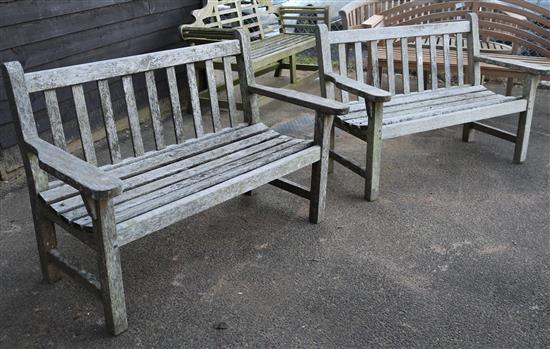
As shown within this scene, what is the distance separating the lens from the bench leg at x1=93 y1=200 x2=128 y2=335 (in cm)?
195

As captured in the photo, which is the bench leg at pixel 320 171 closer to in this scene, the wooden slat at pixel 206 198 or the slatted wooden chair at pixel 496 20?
the wooden slat at pixel 206 198

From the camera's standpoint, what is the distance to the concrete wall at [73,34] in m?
3.69

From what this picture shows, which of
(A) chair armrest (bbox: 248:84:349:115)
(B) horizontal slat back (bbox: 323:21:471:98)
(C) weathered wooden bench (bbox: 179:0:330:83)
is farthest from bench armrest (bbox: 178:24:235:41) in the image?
→ (A) chair armrest (bbox: 248:84:349:115)

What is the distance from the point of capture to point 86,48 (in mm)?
4258

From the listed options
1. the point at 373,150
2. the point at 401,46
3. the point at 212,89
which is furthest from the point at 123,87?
the point at 401,46

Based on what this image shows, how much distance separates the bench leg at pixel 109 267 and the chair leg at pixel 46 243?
0.46 metres

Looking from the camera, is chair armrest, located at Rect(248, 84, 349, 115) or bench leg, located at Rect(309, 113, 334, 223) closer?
chair armrest, located at Rect(248, 84, 349, 115)

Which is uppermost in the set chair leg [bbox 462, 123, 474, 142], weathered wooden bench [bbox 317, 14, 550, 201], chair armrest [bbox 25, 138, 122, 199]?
chair armrest [bbox 25, 138, 122, 199]

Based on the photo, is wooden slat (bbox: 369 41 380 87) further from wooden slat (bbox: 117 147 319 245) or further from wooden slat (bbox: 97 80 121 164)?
wooden slat (bbox: 97 80 121 164)

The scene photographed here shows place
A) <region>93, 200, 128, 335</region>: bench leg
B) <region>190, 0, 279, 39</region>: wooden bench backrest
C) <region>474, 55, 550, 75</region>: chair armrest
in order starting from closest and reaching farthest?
<region>93, 200, 128, 335</region>: bench leg < <region>474, 55, 550, 75</region>: chair armrest < <region>190, 0, 279, 39</region>: wooden bench backrest

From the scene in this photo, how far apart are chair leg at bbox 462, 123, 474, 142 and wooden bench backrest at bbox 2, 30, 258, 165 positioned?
1926 mm

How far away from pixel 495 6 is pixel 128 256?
3.94 metres

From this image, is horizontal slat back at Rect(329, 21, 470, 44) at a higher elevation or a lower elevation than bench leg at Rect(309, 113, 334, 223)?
higher

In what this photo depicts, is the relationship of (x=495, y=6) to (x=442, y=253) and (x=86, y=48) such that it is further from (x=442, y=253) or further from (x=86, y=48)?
(x=86, y=48)
